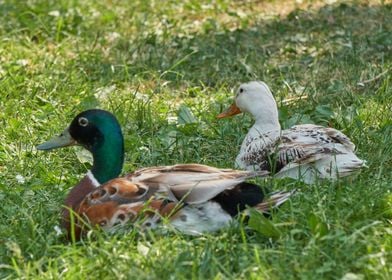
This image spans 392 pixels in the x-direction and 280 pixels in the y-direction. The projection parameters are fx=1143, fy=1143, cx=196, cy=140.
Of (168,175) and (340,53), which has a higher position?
(168,175)

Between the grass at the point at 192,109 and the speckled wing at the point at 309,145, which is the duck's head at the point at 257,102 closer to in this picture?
the grass at the point at 192,109

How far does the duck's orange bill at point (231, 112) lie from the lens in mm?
7211

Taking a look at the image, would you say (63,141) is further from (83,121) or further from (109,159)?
(109,159)

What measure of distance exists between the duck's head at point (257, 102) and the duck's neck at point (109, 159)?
135 centimetres

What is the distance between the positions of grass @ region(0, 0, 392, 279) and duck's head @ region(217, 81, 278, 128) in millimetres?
223

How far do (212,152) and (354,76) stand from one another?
1.64m

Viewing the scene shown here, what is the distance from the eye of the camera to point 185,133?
23.5 ft

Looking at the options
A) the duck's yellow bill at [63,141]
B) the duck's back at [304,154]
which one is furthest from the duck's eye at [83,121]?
the duck's back at [304,154]

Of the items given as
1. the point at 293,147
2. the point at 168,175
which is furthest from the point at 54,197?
the point at 293,147

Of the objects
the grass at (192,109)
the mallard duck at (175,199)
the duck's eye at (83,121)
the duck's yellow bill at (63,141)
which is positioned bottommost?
the grass at (192,109)

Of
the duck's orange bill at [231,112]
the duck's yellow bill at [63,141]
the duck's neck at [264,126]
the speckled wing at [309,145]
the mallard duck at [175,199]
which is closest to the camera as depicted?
the mallard duck at [175,199]

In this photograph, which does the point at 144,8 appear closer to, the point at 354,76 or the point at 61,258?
the point at 354,76

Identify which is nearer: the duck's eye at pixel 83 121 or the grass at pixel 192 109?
the grass at pixel 192 109

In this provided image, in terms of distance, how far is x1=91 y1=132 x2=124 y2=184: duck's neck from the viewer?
5773 millimetres
